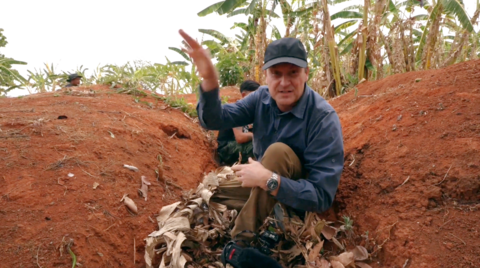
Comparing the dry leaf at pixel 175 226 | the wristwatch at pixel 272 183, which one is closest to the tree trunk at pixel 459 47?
the wristwatch at pixel 272 183

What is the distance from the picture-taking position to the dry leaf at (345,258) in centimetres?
173

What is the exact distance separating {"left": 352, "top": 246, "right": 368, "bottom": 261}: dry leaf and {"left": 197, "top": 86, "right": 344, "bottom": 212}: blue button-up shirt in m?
0.27

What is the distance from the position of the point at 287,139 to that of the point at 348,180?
1.84 feet

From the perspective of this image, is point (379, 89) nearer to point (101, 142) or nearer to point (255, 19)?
point (101, 142)

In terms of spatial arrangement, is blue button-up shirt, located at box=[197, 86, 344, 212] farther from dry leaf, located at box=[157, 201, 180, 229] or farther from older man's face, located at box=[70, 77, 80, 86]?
older man's face, located at box=[70, 77, 80, 86]

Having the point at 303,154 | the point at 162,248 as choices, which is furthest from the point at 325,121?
the point at 162,248

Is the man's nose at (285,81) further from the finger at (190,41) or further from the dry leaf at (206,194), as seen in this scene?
the dry leaf at (206,194)

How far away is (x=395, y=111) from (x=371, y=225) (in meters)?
1.10

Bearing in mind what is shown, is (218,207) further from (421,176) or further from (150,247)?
(421,176)

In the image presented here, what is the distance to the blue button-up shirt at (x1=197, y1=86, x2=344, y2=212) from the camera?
171 centimetres

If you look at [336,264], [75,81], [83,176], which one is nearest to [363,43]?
[336,264]

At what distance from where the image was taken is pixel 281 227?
1847 millimetres

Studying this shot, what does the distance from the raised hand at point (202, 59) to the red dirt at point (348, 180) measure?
101 centimetres

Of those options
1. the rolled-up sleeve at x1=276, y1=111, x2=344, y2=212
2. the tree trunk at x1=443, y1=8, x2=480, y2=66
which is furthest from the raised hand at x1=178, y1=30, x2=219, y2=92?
the tree trunk at x1=443, y1=8, x2=480, y2=66
